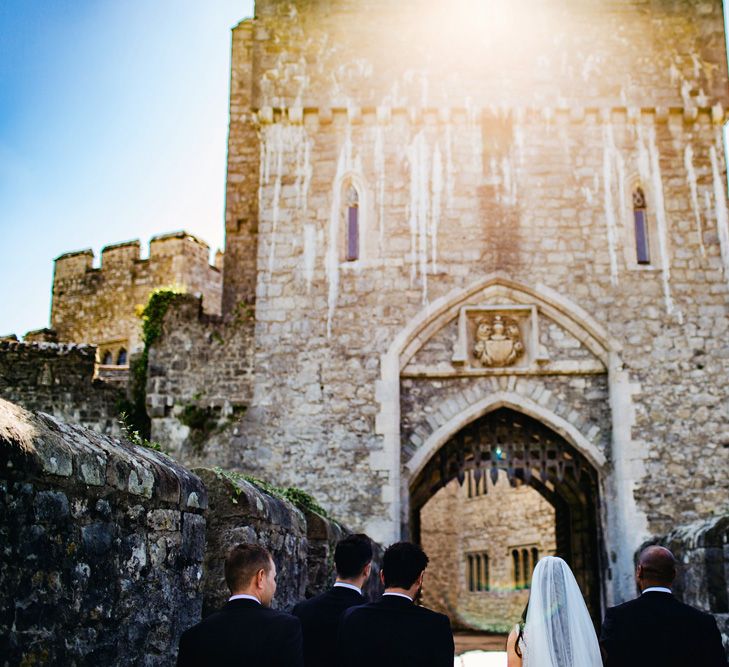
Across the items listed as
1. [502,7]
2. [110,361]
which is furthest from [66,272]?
[502,7]

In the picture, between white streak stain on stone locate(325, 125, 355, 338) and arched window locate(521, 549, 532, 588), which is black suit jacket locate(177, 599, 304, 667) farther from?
arched window locate(521, 549, 532, 588)

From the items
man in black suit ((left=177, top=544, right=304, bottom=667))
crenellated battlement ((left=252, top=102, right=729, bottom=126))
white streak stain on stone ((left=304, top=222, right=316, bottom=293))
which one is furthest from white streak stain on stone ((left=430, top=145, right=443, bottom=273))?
man in black suit ((left=177, top=544, right=304, bottom=667))

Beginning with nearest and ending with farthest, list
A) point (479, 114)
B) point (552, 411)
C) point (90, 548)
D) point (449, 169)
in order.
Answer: point (90, 548) < point (552, 411) < point (449, 169) < point (479, 114)

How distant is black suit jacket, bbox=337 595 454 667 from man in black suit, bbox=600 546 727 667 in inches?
31.5

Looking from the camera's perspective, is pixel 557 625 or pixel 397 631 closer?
pixel 397 631

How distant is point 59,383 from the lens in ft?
39.8

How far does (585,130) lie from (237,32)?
5.42 m

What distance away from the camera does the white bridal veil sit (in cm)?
343

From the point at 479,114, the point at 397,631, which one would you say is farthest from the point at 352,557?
the point at 479,114

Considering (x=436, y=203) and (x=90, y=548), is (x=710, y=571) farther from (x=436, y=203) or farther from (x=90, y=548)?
(x=436, y=203)

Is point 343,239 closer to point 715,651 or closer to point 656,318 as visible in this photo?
point 656,318

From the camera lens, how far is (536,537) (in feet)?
65.5

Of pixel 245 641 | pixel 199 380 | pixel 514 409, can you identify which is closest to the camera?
pixel 245 641

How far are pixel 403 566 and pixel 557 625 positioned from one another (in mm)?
751
